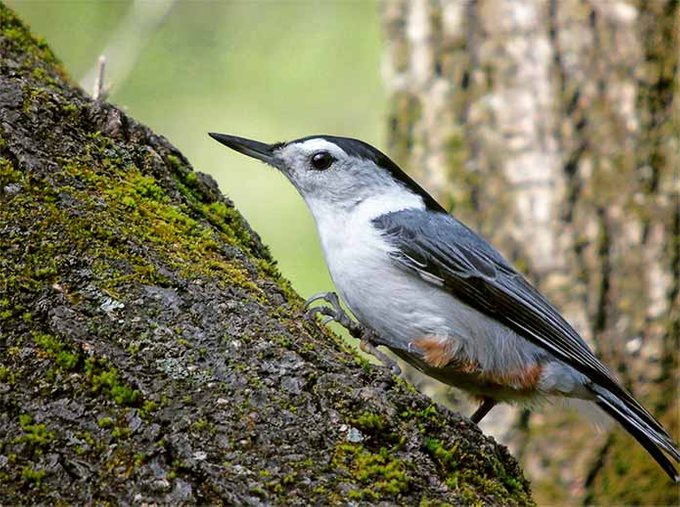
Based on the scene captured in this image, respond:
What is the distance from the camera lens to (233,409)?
167cm

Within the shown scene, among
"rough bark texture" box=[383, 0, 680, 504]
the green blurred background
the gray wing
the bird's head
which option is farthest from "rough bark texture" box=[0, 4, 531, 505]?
the green blurred background

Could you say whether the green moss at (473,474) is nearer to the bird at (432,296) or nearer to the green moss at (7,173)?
the bird at (432,296)

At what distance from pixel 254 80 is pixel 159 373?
5823 millimetres

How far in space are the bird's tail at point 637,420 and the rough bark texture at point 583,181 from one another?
1391 millimetres

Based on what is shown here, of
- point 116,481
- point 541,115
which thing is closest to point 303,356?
point 116,481

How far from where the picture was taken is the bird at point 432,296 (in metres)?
2.85

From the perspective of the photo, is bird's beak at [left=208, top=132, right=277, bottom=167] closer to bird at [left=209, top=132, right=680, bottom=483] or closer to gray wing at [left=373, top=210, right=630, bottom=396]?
bird at [left=209, top=132, right=680, bottom=483]

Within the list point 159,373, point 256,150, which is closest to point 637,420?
point 256,150

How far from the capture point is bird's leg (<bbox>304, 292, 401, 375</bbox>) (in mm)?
2520

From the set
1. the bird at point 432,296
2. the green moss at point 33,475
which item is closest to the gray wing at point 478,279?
the bird at point 432,296

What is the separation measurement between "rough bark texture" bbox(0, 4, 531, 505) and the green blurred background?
13.2 feet

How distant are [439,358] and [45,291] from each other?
1404 mm

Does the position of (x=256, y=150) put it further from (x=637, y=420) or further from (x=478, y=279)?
(x=637, y=420)

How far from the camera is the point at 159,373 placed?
1.70m
